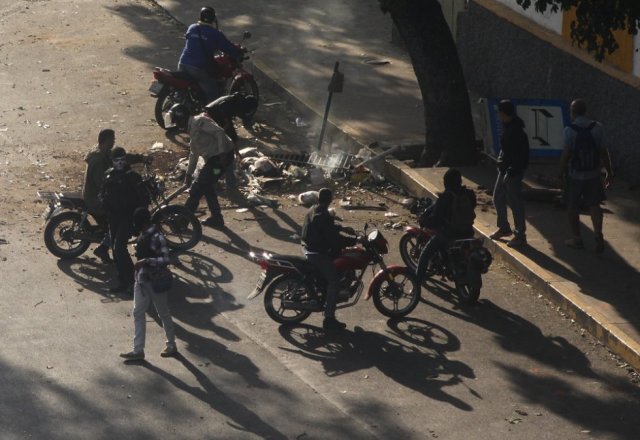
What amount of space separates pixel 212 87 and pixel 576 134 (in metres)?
7.01

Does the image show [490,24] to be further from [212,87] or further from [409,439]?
[409,439]

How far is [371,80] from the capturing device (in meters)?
21.1

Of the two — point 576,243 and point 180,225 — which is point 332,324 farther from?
point 576,243

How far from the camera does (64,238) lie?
44.3 feet

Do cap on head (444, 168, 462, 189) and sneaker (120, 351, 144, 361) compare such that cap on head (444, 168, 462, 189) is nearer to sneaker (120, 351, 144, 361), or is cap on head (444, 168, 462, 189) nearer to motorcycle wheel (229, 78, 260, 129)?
sneaker (120, 351, 144, 361)

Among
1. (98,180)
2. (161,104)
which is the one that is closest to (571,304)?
(98,180)

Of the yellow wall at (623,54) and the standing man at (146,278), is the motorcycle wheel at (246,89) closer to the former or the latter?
the yellow wall at (623,54)

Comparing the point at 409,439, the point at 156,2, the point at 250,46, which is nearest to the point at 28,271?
the point at 409,439

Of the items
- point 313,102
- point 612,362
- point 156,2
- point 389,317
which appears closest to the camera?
point 612,362

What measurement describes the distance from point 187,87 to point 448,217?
736 centimetres

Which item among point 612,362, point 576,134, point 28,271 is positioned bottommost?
point 28,271

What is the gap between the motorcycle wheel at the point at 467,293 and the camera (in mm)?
12383

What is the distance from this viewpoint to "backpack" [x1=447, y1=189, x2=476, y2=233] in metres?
12.4

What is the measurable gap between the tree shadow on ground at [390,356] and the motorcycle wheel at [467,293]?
636 millimetres
